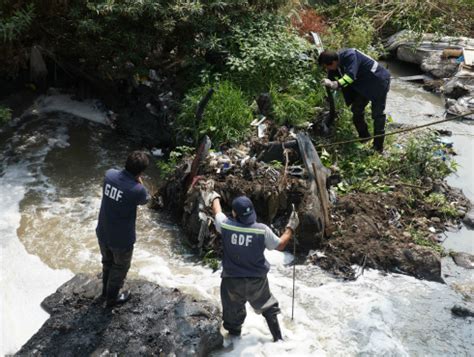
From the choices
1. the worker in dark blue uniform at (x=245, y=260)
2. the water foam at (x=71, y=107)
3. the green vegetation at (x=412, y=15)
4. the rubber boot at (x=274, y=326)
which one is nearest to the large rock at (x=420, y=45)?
the green vegetation at (x=412, y=15)

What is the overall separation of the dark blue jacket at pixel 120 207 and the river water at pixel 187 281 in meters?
1.29

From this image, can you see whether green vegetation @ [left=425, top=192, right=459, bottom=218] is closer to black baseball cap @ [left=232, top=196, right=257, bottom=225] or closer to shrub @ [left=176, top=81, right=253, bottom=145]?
shrub @ [left=176, top=81, right=253, bottom=145]

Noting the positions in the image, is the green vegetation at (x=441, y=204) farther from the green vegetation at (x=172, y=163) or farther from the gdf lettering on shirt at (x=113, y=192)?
the gdf lettering on shirt at (x=113, y=192)

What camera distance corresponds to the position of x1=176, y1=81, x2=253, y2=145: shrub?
791cm

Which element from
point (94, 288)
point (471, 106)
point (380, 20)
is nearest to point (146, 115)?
point (94, 288)

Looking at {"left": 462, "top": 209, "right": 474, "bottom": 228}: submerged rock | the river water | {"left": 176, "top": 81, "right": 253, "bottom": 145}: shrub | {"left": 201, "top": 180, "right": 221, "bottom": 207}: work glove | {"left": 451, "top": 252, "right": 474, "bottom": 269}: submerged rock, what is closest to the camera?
the river water

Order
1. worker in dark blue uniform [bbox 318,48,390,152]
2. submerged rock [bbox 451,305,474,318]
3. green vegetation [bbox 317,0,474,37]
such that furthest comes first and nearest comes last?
green vegetation [bbox 317,0,474,37] < worker in dark blue uniform [bbox 318,48,390,152] < submerged rock [bbox 451,305,474,318]

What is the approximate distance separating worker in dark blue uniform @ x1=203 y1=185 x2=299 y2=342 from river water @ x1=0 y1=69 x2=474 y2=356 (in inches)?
17.1

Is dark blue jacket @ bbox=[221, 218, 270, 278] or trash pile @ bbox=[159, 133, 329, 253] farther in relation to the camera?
trash pile @ bbox=[159, 133, 329, 253]

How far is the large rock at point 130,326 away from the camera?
466cm

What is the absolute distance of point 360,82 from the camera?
7738 mm

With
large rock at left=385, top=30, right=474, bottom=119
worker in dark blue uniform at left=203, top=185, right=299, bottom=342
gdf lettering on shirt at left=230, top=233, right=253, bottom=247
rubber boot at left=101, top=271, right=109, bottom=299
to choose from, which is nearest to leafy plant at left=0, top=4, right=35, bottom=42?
rubber boot at left=101, top=271, right=109, bottom=299

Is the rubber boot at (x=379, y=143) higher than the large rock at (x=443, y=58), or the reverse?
the large rock at (x=443, y=58)

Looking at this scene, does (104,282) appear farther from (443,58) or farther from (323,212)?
(443,58)
